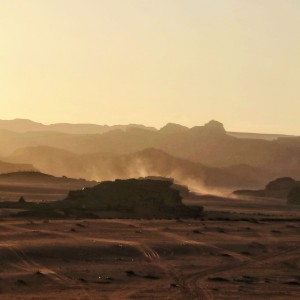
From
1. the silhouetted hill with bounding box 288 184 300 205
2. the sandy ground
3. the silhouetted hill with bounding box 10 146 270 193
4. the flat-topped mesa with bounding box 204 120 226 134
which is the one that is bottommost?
the sandy ground

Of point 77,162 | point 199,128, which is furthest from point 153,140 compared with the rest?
point 77,162

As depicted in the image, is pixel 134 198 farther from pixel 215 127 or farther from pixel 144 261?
pixel 215 127

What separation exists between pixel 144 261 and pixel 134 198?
731 inches

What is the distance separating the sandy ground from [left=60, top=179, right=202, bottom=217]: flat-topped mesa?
7067mm

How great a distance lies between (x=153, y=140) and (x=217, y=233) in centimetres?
16415

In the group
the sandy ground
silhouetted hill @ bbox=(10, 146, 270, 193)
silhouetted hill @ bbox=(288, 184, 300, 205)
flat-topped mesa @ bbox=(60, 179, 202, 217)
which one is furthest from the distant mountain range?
the sandy ground

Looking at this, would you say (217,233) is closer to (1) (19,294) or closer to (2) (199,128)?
(1) (19,294)

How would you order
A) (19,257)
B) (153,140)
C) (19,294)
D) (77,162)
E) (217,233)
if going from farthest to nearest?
(153,140) < (77,162) < (217,233) < (19,257) < (19,294)

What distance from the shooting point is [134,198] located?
42.2m

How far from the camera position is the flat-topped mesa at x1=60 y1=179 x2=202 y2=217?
41.9 m

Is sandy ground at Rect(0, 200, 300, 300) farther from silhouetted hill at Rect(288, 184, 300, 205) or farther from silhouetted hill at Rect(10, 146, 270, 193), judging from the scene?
silhouetted hill at Rect(10, 146, 270, 193)

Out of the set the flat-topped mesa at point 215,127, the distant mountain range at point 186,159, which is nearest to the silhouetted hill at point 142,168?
the distant mountain range at point 186,159

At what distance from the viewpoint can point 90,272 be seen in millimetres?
21141

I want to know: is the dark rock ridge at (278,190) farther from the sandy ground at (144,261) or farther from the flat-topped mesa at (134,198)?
the sandy ground at (144,261)
